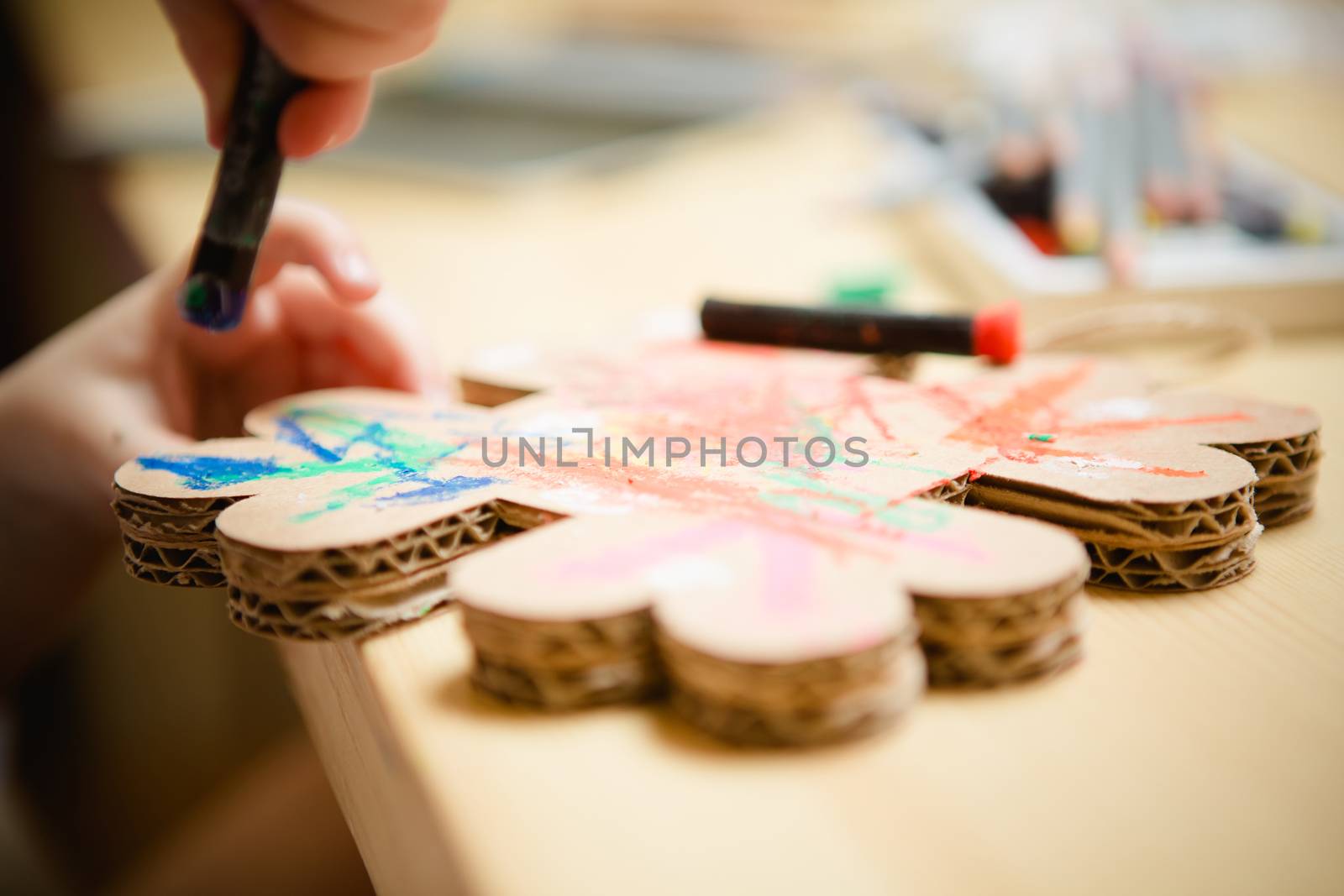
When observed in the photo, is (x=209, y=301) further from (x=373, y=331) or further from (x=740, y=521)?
(x=740, y=521)

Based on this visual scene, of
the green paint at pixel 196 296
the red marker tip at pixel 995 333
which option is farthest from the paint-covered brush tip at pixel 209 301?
the red marker tip at pixel 995 333

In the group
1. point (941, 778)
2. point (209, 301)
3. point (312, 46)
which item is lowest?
point (941, 778)

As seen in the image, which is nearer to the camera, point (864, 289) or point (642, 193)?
point (864, 289)

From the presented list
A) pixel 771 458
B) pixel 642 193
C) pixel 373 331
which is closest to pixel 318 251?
pixel 373 331

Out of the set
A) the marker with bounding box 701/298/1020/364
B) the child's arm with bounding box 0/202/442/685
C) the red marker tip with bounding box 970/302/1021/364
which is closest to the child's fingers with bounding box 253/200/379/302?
the child's arm with bounding box 0/202/442/685

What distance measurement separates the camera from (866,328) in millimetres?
584

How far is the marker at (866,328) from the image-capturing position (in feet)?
1.86

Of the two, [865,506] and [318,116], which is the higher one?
[318,116]

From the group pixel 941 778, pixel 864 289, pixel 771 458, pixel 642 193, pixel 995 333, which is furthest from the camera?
pixel 642 193

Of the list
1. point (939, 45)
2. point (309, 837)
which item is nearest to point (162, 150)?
point (309, 837)

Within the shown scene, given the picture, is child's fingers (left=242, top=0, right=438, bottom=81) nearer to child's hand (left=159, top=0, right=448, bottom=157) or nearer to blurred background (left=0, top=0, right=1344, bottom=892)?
child's hand (left=159, top=0, right=448, bottom=157)

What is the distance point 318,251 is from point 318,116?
78 mm

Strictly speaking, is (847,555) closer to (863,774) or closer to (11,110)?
(863,774)

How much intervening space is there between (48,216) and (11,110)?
0.94 ft
